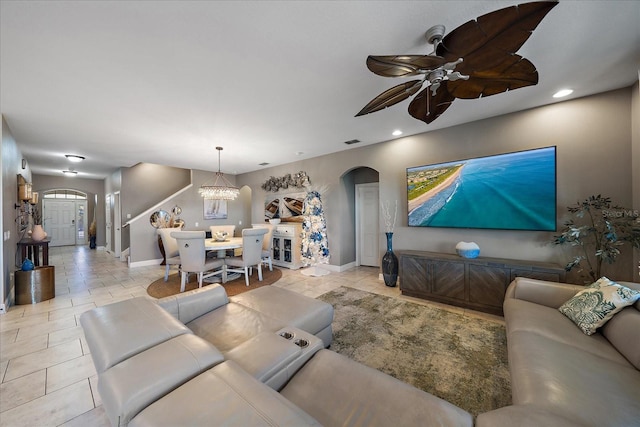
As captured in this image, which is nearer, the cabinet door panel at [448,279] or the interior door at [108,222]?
the cabinet door panel at [448,279]

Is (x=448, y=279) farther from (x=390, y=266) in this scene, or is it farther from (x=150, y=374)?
(x=150, y=374)

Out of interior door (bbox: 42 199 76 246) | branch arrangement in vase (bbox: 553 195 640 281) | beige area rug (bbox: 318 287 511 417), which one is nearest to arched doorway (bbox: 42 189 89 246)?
interior door (bbox: 42 199 76 246)

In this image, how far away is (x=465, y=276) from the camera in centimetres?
313

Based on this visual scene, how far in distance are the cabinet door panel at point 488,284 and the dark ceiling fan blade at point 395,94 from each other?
8.06ft

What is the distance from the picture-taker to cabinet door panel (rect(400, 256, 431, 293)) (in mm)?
3469

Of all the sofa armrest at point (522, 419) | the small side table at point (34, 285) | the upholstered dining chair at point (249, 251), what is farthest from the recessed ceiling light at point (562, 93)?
the small side table at point (34, 285)

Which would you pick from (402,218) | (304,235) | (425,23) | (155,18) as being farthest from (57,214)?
(425,23)

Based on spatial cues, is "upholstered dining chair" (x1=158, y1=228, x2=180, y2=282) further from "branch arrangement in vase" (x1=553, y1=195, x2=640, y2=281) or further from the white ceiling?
"branch arrangement in vase" (x1=553, y1=195, x2=640, y2=281)

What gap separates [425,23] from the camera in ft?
5.42

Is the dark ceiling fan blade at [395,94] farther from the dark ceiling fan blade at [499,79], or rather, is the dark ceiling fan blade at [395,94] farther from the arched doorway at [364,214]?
the arched doorway at [364,214]

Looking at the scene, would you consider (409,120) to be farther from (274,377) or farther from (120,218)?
(120,218)

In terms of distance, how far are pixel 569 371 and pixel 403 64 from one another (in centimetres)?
203

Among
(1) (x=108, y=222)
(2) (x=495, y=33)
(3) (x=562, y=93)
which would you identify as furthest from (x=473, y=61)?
(1) (x=108, y=222)

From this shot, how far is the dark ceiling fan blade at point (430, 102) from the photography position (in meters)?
1.90
